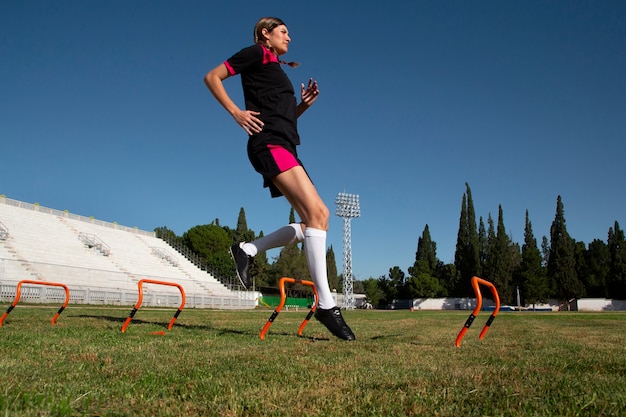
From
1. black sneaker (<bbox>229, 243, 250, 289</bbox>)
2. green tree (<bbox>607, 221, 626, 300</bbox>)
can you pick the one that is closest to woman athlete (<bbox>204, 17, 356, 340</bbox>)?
black sneaker (<bbox>229, 243, 250, 289</bbox>)

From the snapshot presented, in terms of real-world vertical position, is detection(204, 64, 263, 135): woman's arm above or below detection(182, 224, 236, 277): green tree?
below

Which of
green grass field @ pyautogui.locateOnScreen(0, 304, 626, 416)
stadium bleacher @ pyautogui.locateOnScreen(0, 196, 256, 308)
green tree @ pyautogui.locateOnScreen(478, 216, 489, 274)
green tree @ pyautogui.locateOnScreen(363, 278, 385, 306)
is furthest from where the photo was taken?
green tree @ pyautogui.locateOnScreen(363, 278, 385, 306)

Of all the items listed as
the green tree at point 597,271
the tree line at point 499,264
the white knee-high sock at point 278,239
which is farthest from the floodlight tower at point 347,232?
the white knee-high sock at point 278,239

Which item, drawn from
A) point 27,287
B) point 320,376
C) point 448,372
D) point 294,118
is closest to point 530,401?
point 448,372

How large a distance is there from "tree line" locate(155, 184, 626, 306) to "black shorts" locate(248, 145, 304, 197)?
54.6 meters

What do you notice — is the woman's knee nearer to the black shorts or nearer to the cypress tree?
the black shorts

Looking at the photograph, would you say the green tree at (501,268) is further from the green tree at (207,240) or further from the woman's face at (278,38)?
the woman's face at (278,38)

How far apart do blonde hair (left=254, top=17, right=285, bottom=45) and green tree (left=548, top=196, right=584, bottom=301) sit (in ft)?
229

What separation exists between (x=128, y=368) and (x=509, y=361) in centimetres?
218

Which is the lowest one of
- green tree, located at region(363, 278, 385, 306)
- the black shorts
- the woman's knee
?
green tree, located at region(363, 278, 385, 306)

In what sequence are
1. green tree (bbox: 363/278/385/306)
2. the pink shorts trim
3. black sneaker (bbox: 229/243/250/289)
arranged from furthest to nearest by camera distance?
green tree (bbox: 363/278/385/306)
black sneaker (bbox: 229/243/250/289)
the pink shorts trim

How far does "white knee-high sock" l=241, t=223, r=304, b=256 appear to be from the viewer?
15.4 ft

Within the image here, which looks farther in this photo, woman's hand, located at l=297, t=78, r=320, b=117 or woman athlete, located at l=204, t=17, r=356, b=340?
woman's hand, located at l=297, t=78, r=320, b=117

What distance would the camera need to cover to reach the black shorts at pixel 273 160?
4023 millimetres
